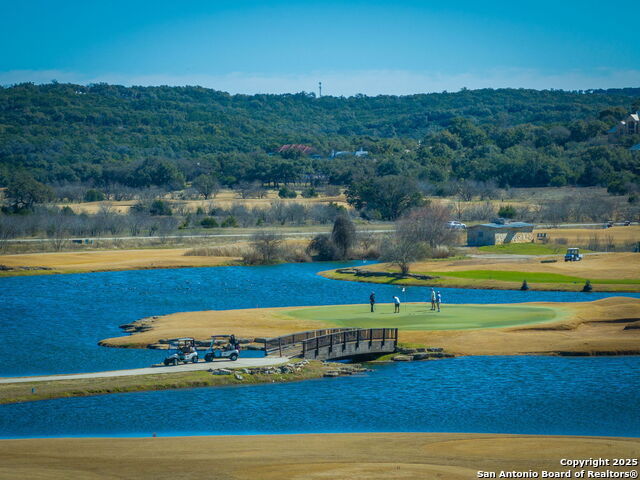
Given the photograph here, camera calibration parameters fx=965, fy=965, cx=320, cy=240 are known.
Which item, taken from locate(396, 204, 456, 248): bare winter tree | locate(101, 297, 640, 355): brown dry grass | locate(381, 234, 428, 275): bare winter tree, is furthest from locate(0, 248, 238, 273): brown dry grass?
locate(101, 297, 640, 355): brown dry grass

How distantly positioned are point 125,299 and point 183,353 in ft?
92.1

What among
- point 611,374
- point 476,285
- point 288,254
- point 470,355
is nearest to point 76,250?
point 288,254

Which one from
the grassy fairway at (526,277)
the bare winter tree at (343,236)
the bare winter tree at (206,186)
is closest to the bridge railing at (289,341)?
the grassy fairway at (526,277)

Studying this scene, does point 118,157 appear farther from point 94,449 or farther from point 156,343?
point 94,449

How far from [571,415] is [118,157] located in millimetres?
173629

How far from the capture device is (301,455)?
28.8 metres

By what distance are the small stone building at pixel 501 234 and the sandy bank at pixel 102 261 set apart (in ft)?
86.2

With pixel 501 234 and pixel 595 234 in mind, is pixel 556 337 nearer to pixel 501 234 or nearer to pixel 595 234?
pixel 501 234

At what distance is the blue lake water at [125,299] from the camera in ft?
154

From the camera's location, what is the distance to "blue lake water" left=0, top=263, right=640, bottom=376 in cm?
4688

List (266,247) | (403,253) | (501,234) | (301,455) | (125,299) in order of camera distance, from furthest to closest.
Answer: (501,234) → (266,247) → (403,253) → (125,299) → (301,455)

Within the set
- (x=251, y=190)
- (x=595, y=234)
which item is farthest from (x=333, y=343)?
(x=251, y=190)

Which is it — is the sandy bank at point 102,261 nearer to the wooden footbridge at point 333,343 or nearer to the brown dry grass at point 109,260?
the brown dry grass at point 109,260

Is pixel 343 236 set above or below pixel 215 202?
below
